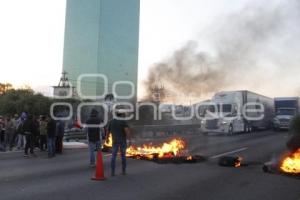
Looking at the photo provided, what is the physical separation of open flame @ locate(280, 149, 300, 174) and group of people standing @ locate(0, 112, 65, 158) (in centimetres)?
750

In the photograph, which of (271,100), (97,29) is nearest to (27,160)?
(271,100)

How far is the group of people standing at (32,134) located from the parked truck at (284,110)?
76.6ft

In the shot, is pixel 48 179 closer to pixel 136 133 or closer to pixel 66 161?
pixel 66 161

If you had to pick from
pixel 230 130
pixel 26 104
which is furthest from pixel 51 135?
pixel 26 104

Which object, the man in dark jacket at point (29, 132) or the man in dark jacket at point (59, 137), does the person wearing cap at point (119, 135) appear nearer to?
the man in dark jacket at point (29, 132)

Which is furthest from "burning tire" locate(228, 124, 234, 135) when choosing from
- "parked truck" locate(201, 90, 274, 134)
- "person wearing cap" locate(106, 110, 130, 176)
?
"person wearing cap" locate(106, 110, 130, 176)

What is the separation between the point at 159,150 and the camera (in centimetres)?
1386

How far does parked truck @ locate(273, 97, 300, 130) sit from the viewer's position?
116ft

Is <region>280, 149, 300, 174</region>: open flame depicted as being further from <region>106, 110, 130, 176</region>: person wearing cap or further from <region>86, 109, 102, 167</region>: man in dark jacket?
<region>86, 109, 102, 167</region>: man in dark jacket

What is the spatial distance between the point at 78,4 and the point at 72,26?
14.3 ft

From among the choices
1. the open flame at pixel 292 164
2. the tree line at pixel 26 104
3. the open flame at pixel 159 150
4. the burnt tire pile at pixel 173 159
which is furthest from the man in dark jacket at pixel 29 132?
the tree line at pixel 26 104

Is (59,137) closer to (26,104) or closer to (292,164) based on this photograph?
(292,164)

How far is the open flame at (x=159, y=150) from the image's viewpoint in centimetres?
1328

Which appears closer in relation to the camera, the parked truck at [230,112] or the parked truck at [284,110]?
the parked truck at [230,112]
